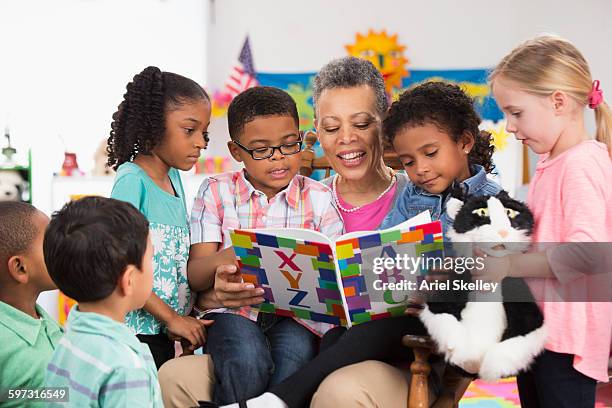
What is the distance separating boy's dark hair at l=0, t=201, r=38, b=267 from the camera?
160 cm

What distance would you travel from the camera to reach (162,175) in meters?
1.94

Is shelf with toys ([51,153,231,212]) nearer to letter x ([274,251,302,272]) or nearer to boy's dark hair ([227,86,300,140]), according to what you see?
boy's dark hair ([227,86,300,140])

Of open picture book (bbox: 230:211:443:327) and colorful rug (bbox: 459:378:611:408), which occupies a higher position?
open picture book (bbox: 230:211:443:327)

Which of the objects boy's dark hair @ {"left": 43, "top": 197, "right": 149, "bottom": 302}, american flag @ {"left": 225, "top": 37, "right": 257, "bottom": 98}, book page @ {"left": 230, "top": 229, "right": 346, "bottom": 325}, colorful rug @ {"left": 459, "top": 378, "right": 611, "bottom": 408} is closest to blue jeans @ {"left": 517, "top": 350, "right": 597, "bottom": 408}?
book page @ {"left": 230, "top": 229, "right": 346, "bottom": 325}

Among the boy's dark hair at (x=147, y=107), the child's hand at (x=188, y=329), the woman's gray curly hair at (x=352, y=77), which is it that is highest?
the woman's gray curly hair at (x=352, y=77)

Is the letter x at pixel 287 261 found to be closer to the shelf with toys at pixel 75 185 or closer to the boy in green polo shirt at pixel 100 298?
the boy in green polo shirt at pixel 100 298

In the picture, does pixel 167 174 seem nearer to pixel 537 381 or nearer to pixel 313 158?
pixel 313 158

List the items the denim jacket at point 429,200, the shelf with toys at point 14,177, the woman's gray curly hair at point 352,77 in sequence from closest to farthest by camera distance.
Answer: the denim jacket at point 429,200
the woman's gray curly hair at point 352,77
the shelf with toys at point 14,177

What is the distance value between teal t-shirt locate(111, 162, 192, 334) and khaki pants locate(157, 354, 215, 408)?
161 millimetres

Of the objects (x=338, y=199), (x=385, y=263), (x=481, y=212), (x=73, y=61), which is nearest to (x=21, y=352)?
(x=385, y=263)

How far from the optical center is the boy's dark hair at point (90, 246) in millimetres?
1317

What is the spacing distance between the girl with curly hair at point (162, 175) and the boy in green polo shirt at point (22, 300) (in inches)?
9.6

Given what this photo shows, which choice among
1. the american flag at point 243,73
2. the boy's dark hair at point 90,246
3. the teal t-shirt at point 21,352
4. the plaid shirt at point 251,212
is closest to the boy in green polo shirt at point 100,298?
the boy's dark hair at point 90,246

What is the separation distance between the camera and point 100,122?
5180mm
